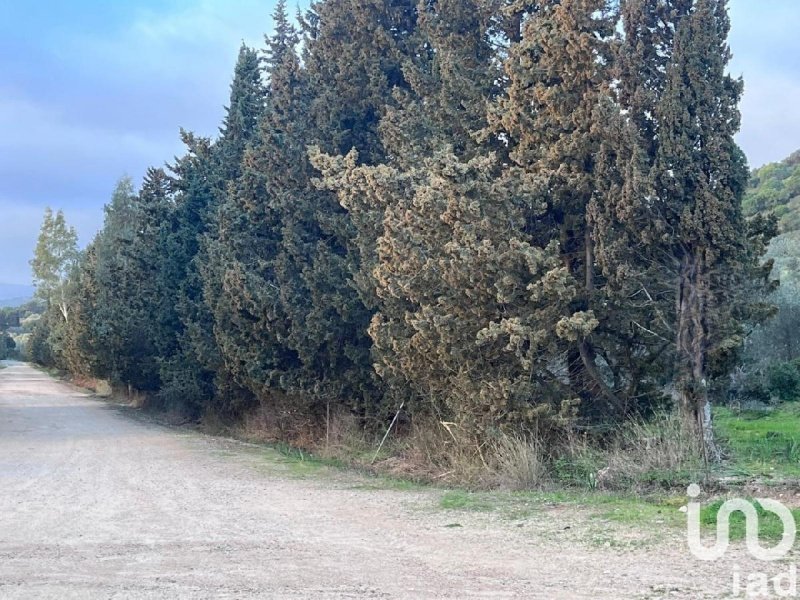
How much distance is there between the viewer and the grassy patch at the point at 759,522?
7.81 metres

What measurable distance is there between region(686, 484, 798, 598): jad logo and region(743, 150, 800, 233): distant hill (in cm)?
3991

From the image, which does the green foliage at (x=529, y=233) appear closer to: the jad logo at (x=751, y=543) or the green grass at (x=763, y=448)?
the green grass at (x=763, y=448)

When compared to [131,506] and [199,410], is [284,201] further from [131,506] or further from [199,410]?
[199,410]

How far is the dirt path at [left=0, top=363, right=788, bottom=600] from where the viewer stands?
656 cm

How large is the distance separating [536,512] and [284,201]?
11338mm

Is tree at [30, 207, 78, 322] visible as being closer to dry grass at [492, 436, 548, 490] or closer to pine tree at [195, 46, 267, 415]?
pine tree at [195, 46, 267, 415]

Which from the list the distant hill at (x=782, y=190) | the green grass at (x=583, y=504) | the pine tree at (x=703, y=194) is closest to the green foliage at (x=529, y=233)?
the pine tree at (x=703, y=194)

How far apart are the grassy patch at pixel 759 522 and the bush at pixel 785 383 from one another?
20.8 m

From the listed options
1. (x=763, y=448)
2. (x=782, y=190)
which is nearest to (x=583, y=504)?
(x=763, y=448)

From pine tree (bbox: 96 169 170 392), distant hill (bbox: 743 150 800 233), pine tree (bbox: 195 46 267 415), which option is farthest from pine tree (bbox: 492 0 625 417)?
distant hill (bbox: 743 150 800 233)

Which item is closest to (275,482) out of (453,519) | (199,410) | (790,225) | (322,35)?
(453,519)

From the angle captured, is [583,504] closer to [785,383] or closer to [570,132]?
[570,132]

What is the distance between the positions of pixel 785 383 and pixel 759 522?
2191cm

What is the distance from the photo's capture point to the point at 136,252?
30.3 m
